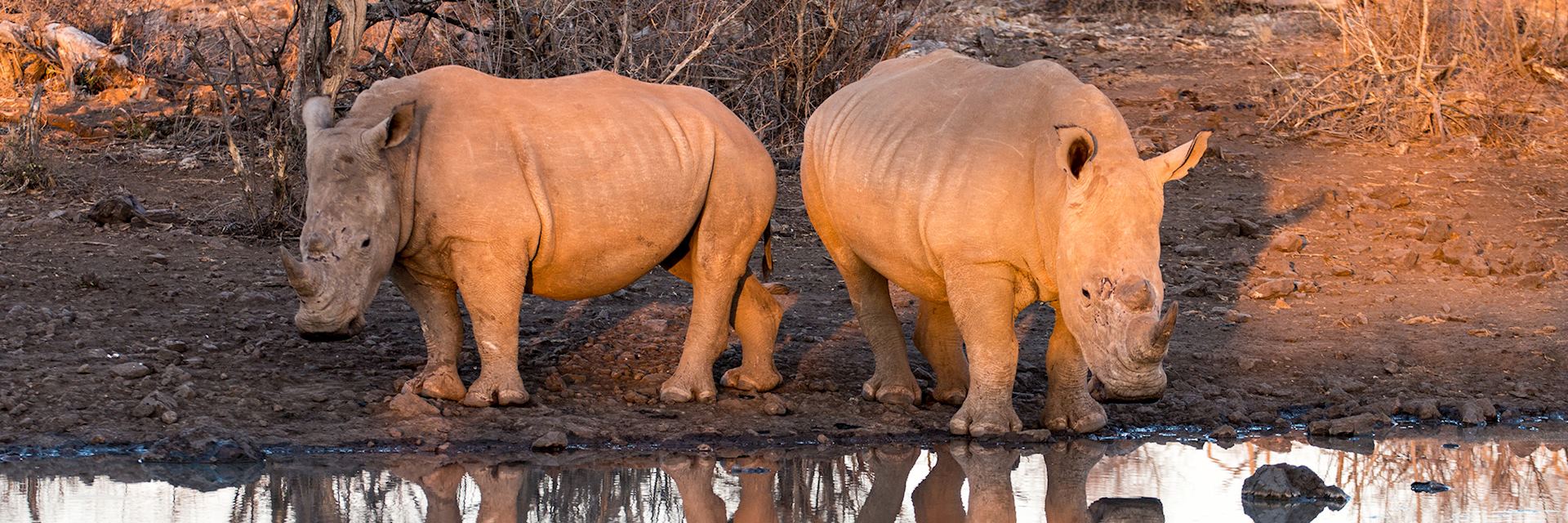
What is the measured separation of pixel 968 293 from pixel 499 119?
195 cm

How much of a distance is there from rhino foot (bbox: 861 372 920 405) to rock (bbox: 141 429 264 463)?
2.53 metres

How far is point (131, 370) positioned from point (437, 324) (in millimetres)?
1234

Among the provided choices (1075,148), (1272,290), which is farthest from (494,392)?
(1272,290)

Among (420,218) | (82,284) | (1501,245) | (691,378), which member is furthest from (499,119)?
(1501,245)

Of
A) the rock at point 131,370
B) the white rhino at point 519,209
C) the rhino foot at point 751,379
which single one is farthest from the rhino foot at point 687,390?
the rock at point 131,370

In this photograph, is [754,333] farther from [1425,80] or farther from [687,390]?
[1425,80]

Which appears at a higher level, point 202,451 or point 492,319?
point 492,319

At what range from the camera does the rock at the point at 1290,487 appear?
627 centimetres

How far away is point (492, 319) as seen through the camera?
23.9ft

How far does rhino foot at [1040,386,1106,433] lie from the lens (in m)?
7.38

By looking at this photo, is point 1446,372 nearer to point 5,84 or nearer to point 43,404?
point 43,404

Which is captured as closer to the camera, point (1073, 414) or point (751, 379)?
point (1073, 414)

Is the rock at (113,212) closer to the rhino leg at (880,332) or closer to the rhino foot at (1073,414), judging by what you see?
the rhino leg at (880,332)

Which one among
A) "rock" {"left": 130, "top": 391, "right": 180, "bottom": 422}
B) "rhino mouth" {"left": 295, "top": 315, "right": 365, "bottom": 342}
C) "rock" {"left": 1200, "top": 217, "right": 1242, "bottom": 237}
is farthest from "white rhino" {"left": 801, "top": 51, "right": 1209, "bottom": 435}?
"rock" {"left": 1200, "top": 217, "right": 1242, "bottom": 237}
